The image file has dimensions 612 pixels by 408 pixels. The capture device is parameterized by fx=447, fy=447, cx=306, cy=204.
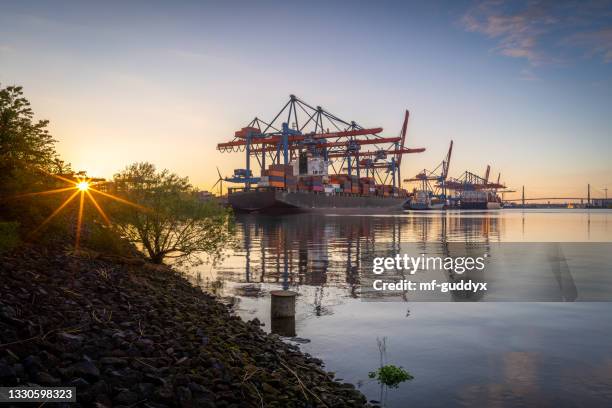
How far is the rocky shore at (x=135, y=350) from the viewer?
4.84 metres

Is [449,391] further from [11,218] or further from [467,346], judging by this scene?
[11,218]

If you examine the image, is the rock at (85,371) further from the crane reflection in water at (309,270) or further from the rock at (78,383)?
the crane reflection in water at (309,270)

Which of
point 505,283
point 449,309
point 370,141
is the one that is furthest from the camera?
point 370,141

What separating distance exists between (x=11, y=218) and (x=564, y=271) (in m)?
19.8

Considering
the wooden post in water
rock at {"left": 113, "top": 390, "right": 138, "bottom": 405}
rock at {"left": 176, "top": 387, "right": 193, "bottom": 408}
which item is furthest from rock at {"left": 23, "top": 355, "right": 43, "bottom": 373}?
the wooden post in water

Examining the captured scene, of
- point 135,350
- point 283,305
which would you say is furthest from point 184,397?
point 283,305

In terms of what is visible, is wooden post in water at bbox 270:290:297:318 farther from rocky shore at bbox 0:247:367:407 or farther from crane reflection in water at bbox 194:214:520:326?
crane reflection in water at bbox 194:214:520:326

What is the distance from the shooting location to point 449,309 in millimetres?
11930

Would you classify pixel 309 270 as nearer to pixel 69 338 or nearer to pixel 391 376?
pixel 391 376

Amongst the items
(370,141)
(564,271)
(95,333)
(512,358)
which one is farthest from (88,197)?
(370,141)
